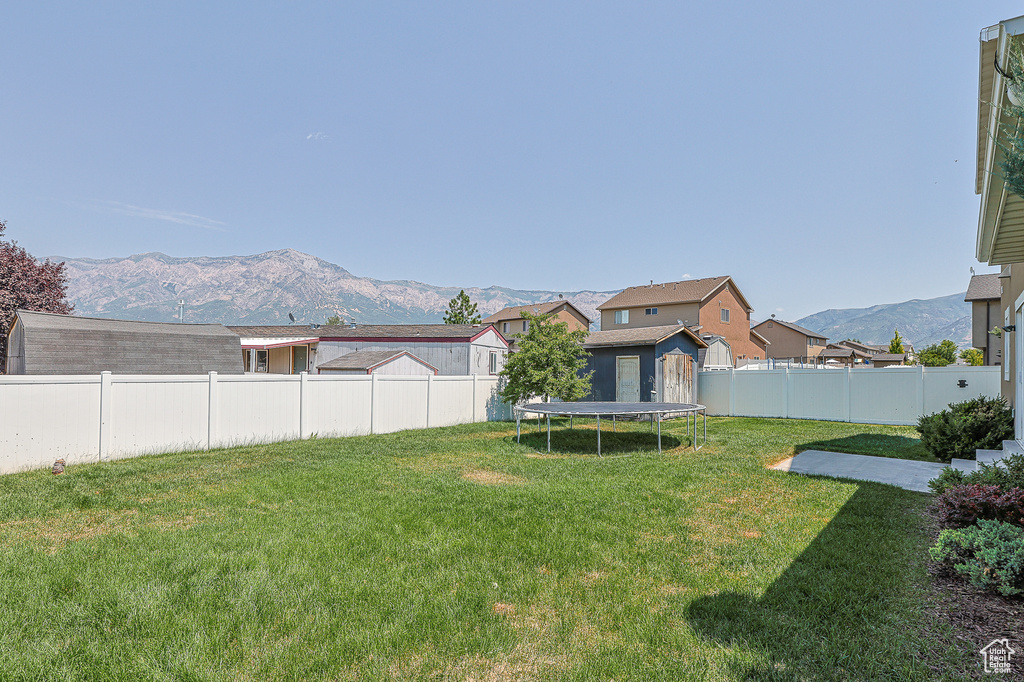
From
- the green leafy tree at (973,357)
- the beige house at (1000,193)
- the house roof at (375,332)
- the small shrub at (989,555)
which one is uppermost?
the beige house at (1000,193)

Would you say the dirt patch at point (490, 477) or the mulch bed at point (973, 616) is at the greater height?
the mulch bed at point (973, 616)

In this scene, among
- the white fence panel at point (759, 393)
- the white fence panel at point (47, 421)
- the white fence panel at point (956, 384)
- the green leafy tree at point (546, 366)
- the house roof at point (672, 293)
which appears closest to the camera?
the white fence panel at point (47, 421)

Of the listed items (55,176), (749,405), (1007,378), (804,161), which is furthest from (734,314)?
(55,176)

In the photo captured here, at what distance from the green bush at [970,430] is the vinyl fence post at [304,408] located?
12.5 meters

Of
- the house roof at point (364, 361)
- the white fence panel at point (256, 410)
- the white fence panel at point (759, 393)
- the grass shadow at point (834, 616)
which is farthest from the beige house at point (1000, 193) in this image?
the house roof at point (364, 361)

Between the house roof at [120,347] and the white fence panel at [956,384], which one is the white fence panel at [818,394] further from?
the house roof at [120,347]

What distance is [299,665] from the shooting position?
2475 mm

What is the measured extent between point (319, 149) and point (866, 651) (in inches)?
1208

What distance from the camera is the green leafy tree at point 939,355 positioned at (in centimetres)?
3402

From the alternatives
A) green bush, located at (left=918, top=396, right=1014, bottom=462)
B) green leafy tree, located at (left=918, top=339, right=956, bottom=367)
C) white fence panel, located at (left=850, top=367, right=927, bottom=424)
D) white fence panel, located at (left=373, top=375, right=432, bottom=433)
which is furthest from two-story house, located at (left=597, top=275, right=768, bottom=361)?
green bush, located at (left=918, top=396, right=1014, bottom=462)

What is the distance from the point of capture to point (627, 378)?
52.3ft

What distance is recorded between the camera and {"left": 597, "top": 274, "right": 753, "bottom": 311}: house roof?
36250mm

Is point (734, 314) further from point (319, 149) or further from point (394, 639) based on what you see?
point (394, 639)

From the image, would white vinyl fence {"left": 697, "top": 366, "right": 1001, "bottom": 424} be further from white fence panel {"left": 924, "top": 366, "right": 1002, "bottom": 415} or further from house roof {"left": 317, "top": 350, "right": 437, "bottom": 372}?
house roof {"left": 317, "top": 350, "right": 437, "bottom": 372}
